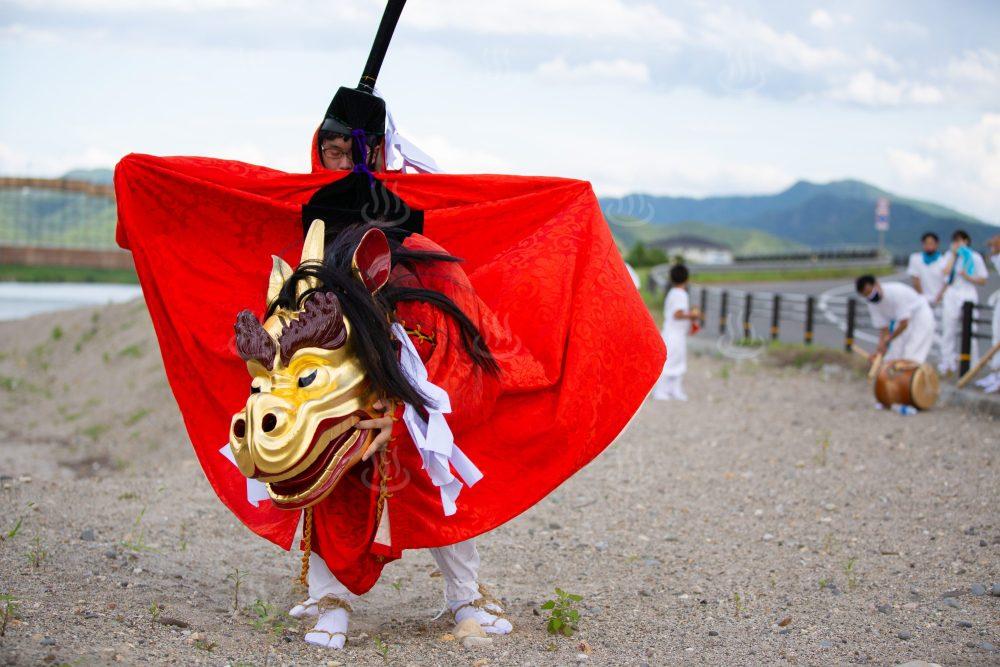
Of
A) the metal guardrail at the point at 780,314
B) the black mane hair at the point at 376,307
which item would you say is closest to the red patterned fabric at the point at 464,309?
the black mane hair at the point at 376,307

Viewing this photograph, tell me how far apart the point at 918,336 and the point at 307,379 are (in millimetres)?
9719

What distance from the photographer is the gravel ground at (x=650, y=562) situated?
4719 millimetres

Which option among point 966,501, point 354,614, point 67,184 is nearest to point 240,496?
point 354,614

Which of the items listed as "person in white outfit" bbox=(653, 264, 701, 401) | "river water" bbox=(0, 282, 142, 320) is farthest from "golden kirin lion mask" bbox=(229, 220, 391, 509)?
"river water" bbox=(0, 282, 142, 320)

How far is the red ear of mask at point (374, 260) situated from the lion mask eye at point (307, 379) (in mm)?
449

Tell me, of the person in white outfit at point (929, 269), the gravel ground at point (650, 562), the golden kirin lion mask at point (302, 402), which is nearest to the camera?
the golden kirin lion mask at point (302, 402)

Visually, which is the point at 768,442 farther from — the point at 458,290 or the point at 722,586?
the point at 458,290

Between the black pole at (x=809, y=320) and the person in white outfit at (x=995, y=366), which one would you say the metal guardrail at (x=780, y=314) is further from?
the person in white outfit at (x=995, y=366)

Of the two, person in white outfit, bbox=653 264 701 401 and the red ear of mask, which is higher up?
the red ear of mask

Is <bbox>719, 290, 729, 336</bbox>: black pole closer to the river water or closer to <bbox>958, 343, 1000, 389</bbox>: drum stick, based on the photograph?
<bbox>958, 343, 1000, 389</bbox>: drum stick

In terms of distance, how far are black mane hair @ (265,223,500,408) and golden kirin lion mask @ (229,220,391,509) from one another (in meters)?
0.05

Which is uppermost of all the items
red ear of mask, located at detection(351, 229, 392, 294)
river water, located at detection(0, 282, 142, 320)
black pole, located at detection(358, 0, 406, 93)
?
black pole, located at detection(358, 0, 406, 93)

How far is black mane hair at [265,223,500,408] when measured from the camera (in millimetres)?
4109

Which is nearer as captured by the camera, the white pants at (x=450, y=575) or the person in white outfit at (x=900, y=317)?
the white pants at (x=450, y=575)
